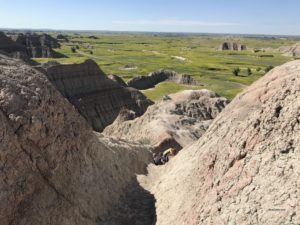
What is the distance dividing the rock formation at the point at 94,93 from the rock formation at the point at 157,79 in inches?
806

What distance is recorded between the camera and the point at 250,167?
47.3 feet

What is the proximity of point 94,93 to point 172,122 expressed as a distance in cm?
1813

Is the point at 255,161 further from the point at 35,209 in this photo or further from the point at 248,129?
the point at 35,209

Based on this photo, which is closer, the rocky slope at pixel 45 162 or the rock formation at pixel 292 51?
the rocky slope at pixel 45 162

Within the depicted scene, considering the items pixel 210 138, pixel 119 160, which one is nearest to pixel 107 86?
pixel 119 160

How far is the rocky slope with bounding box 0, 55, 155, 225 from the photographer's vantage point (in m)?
14.6

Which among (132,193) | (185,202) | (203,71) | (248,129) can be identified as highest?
(248,129)

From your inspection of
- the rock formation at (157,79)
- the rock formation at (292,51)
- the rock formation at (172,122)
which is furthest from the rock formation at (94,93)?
the rock formation at (292,51)

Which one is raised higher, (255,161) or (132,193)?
(255,161)

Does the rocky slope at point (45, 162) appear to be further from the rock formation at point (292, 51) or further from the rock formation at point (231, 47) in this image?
the rock formation at point (231, 47)

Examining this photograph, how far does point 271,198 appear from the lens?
12938 millimetres

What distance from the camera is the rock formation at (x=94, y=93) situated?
52625 mm

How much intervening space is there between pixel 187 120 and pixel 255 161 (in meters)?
28.0

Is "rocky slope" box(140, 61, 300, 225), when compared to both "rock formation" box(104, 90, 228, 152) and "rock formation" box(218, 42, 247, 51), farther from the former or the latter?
"rock formation" box(218, 42, 247, 51)
